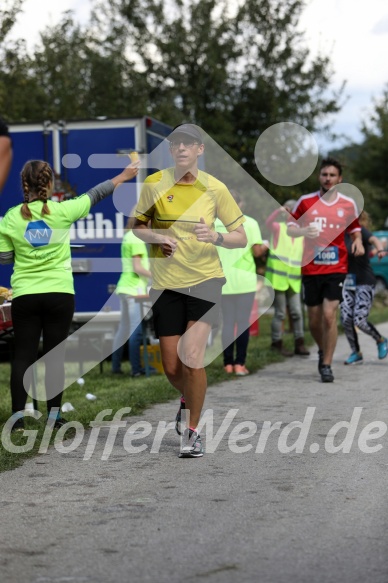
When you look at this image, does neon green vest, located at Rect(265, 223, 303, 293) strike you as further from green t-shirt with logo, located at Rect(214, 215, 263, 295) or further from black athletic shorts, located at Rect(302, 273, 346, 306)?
black athletic shorts, located at Rect(302, 273, 346, 306)

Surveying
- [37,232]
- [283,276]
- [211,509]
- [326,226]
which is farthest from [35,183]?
[283,276]

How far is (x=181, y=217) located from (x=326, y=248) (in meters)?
4.40

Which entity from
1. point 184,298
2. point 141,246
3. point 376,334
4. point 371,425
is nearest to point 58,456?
point 184,298

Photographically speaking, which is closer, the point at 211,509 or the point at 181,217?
the point at 211,509

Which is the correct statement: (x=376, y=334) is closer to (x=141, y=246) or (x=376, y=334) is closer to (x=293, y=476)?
(x=141, y=246)

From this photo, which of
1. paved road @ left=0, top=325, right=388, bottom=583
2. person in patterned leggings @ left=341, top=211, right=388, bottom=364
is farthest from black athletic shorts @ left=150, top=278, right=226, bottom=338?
person in patterned leggings @ left=341, top=211, right=388, bottom=364

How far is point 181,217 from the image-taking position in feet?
25.2

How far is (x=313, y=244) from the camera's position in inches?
468

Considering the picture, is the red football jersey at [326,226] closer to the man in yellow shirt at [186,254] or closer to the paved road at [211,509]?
the paved road at [211,509]

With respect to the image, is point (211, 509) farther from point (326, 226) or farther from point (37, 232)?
point (326, 226)

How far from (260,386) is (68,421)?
9.93 ft

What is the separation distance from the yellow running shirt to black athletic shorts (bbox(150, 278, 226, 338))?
0.05 m

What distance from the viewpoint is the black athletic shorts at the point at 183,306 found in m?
7.68

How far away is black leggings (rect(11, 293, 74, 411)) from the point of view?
8.55 metres
